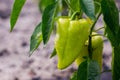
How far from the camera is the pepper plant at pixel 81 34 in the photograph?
4.83 feet

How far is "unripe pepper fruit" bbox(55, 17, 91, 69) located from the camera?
A: 1549mm

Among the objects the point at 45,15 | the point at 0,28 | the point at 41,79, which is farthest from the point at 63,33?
the point at 0,28

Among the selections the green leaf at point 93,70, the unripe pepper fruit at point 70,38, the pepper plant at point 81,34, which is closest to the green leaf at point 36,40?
the pepper plant at point 81,34

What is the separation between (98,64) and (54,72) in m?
2.63

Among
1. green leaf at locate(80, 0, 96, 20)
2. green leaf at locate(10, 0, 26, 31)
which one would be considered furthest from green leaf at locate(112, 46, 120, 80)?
green leaf at locate(10, 0, 26, 31)

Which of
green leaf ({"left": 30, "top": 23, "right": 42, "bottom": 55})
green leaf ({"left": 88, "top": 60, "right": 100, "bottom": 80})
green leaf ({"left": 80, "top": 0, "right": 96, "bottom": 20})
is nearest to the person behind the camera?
green leaf ({"left": 80, "top": 0, "right": 96, "bottom": 20})

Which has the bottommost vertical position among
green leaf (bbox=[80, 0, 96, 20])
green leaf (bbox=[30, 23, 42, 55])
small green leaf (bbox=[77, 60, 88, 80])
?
small green leaf (bbox=[77, 60, 88, 80])

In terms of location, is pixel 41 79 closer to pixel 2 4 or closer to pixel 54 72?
pixel 54 72

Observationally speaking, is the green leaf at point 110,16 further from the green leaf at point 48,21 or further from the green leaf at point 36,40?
the green leaf at point 36,40

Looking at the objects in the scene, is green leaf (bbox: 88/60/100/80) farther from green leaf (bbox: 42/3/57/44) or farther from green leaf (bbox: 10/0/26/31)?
green leaf (bbox: 10/0/26/31)

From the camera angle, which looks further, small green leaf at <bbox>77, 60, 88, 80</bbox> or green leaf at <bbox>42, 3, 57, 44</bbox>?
small green leaf at <bbox>77, 60, 88, 80</bbox>

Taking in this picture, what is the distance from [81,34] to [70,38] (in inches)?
1.6

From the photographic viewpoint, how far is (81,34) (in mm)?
1550

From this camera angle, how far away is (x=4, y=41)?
5.13 m
